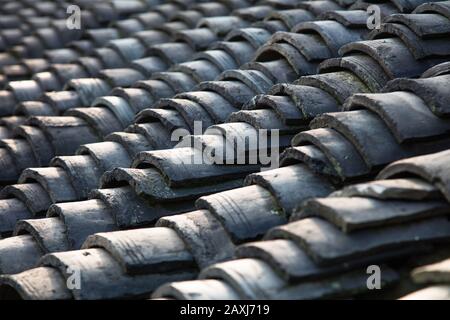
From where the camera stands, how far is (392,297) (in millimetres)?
2191

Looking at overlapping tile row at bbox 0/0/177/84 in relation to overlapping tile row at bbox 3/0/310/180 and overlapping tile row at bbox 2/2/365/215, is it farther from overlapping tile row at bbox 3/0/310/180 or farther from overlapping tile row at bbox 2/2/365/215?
overlapping tile row at bbox 2/2/365/215

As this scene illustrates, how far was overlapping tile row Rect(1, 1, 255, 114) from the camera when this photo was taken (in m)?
4.54

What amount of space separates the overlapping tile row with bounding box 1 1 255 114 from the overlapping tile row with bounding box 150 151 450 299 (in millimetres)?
2513

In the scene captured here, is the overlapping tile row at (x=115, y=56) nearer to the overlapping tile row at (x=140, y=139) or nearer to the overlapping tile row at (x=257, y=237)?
the overlapping tile row at (x=140, y=139)

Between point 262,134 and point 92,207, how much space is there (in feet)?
2.35

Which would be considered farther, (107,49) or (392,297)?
(107,49)

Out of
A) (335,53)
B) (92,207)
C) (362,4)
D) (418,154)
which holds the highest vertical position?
(362,4)

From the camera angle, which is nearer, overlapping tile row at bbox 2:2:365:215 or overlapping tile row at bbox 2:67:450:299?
overlapping tile row at bbox 2:67:450:299

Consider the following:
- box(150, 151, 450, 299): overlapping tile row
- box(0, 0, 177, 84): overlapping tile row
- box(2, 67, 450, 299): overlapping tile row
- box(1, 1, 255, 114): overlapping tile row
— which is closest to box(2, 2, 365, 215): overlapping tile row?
box(2, 67, 450, 299): overlapping tile row
